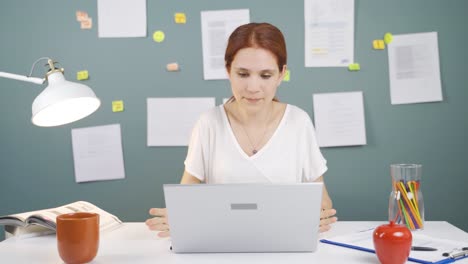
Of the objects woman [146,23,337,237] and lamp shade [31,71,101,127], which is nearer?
lamp shade [31,71,101,127]

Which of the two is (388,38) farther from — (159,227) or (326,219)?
(159,227)

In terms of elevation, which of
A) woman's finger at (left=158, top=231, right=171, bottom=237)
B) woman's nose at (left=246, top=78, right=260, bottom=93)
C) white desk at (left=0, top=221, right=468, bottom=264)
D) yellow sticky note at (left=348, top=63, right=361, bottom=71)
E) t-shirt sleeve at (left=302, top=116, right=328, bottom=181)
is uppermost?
yellow sticky note at (left=348, top=63, right=361, bottom=71)

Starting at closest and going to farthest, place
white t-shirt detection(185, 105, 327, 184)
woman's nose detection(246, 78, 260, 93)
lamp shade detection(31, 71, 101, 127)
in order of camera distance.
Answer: lamp shade detection(31, 71, 101, 127) → woman's nose detection(246, 78, 260, 93) → white t-shirt detection(185, 105, 327, 184)

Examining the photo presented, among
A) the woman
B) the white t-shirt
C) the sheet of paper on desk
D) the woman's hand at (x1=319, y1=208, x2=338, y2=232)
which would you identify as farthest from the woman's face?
the sheet of paper on desk

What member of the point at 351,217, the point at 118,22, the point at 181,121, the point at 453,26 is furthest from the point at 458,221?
the point at 118,22

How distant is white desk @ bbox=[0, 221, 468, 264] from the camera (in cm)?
123

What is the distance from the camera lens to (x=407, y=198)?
1.54 meters

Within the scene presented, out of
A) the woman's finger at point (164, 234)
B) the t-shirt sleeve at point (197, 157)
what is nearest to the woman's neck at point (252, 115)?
the t-shirt sleeve at point (197, 157)

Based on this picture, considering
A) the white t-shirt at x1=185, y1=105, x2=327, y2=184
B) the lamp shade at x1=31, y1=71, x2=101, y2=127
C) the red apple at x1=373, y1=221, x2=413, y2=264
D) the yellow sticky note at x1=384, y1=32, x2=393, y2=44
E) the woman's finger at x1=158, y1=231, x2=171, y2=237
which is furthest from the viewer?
the yellow sticky note at x1=384, y1=32, x2=393, y2=44

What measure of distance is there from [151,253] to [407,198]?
2.46 feet

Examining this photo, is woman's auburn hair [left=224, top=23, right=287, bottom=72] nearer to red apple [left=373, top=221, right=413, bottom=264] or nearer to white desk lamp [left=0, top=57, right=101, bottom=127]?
white desk lamp [left=0, top=57, right=101, bottom=127]

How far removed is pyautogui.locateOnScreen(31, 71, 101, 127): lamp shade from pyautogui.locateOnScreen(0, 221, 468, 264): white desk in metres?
0.33

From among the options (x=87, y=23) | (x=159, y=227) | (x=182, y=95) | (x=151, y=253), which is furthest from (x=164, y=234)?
(x=87, y=23)

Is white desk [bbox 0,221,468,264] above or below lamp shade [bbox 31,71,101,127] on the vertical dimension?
below
